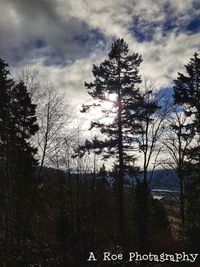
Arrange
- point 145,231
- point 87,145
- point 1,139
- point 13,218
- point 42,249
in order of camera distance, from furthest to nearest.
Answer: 1. point 87,145
2. point 145,231
3. point 42,249
4. point 1,139
5. point 13,218

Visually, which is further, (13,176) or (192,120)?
(192,120)

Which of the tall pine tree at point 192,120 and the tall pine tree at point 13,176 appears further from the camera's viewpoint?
the tall pine tree at point 192,120

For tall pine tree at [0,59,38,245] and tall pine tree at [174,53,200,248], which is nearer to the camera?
tall pine tree at [0,59,38,245]

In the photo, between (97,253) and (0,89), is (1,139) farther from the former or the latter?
(97,253)

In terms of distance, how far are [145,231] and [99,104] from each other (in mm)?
9875

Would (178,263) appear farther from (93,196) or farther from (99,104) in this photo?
(99,104)

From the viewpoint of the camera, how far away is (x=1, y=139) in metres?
13.9

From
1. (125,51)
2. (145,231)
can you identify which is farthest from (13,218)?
(125,51)

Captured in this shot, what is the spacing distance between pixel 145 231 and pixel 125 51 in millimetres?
13698

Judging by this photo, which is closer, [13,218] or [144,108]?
[13,218]

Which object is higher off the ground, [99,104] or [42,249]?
[99,104]

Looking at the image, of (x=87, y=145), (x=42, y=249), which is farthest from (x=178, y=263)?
(x=87, y=145)

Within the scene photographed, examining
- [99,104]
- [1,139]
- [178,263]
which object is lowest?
[178,263]

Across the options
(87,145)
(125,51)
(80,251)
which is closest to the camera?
(80,251)
